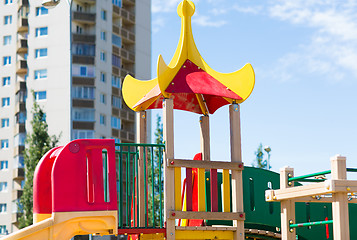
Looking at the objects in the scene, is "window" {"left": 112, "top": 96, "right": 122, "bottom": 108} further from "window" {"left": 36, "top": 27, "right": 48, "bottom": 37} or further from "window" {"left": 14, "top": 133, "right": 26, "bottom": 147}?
"window" {"left": 14, "top": 133, "right": 26, "bottom": 147}

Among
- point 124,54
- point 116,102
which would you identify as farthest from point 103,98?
point 124,54

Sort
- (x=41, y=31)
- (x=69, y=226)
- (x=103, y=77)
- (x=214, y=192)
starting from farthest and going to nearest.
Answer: (x=103, y=77)
(x=41, y=31)
(x=214, y=192)
(x=69, y=226)

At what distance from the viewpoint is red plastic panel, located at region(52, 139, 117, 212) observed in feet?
29.1

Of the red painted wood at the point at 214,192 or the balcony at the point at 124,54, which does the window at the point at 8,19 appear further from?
the red painted wood at the point at 214,192

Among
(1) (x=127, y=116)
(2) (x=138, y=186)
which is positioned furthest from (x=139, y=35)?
(2) (x=138, y=186)

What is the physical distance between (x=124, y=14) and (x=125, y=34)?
190 cm

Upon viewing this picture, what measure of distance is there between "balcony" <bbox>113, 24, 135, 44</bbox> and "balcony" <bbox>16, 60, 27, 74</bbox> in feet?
28.7

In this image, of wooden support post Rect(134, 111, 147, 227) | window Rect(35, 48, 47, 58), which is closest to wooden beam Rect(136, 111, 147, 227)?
wooden support post Rect(134, 111, 147, 227)

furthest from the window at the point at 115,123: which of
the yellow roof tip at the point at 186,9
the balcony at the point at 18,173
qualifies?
the yellow roof tip at the point at 186,9

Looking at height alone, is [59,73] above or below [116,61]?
below

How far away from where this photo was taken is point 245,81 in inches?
415

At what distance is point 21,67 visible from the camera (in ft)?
206

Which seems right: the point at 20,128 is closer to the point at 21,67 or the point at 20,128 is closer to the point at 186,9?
the point at 21,67

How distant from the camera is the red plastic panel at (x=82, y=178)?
8.88m
